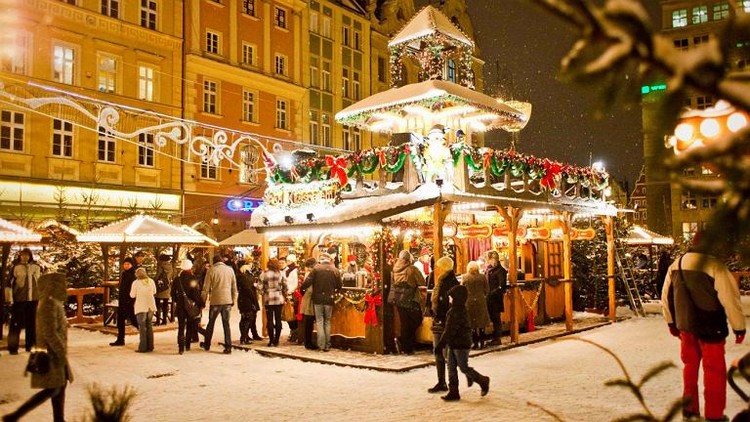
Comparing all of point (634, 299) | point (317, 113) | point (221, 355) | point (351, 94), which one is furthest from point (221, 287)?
point (351, 94)

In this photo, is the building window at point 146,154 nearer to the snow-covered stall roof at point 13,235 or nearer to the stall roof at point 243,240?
the stall roof at point 243,240

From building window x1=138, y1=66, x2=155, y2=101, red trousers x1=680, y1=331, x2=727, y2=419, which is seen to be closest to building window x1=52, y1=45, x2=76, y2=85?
building window x1=138, y1=66, x2=155, y2=101

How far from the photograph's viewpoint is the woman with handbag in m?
6.20

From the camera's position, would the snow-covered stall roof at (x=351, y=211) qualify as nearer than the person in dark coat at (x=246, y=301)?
Yes

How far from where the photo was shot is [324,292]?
11984 mm

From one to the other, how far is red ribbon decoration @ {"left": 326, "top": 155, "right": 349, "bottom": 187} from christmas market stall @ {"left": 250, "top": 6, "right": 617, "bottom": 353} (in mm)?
21

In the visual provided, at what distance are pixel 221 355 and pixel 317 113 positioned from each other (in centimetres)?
2674

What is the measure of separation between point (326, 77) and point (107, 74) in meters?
14.4

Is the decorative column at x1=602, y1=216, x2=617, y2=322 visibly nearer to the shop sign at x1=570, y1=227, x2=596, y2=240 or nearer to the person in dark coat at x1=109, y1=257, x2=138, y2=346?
the shop sign at x1=570, y1=227, x2=596, y2=240

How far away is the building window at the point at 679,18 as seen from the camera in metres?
58.2

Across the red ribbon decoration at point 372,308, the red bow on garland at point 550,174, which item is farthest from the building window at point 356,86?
the red ribbon decoration at point 372,308

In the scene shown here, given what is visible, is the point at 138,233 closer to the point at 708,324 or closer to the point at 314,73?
the point at 708,324

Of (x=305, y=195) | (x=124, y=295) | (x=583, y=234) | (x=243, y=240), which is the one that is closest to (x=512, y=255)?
(x=583, y=234)

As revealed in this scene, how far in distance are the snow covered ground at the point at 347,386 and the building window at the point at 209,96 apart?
19.5 metres
